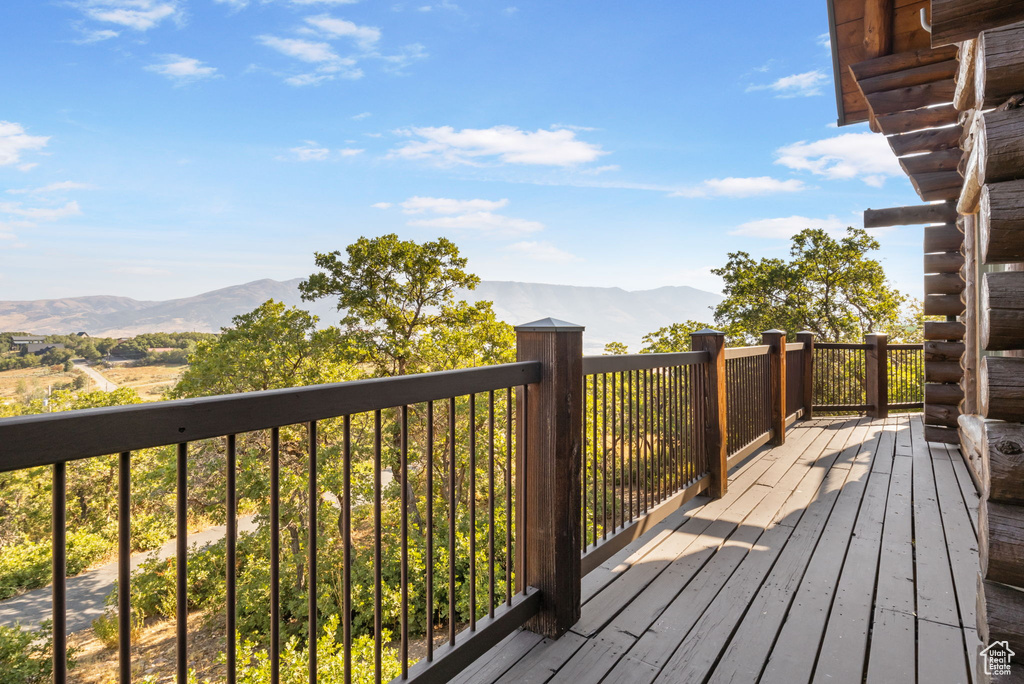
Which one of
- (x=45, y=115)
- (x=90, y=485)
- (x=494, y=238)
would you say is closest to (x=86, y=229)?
(x=45, y=115)

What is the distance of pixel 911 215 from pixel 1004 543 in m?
4.81

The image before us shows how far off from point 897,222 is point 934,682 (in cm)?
486

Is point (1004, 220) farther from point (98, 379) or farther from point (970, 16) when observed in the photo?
point (98, 379)

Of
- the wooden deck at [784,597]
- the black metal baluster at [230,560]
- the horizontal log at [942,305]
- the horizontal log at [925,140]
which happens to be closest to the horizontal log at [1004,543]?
the wooden deck at [784,597]

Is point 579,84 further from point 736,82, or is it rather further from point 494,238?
point 494,238

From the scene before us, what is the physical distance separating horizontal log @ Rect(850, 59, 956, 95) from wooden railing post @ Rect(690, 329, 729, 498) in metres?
1.72

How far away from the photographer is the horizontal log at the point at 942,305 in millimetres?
4633

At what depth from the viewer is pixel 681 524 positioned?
2.87 meters

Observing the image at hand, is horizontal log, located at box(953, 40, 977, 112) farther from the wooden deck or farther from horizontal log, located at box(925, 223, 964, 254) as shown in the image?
horizontal log, located at box(925, 223, 964, 254)

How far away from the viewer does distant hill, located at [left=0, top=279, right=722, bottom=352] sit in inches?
724

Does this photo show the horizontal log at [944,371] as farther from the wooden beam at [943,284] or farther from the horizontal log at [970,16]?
the horizontal log at [970,16]

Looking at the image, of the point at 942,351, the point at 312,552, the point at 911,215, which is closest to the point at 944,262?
the point at 911,215

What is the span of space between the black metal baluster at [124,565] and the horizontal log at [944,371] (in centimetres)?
597

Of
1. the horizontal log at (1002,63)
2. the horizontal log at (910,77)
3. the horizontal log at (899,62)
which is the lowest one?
the horizontal log at (1002,63)
